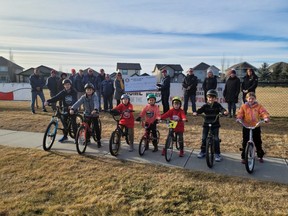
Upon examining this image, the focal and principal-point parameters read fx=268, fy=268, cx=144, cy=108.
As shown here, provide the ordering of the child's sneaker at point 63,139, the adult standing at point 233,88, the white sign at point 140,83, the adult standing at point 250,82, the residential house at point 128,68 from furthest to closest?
the residential house at point 128,68, the white sign at point 140,83, the adult standing at point 233,88, the adult standing at point 250,82, the child's sneaker at point 63,139

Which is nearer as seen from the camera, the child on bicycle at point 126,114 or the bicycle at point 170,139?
the bicycle at point 170,139

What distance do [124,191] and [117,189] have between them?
140 millimetres

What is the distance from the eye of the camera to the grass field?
3.79 meters

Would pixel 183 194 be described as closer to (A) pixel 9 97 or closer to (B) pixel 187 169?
(B) pixel 187 169

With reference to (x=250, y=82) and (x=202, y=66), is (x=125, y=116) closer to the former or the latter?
(x=250, y=82)

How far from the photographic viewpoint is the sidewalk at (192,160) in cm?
516

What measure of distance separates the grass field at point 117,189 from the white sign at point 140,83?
891cm

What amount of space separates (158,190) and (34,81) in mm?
9956

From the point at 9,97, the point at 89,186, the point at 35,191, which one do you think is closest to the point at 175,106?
the point at 89,186

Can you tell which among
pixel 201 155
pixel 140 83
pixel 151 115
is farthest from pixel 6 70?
pixel 201 155

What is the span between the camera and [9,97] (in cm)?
1889

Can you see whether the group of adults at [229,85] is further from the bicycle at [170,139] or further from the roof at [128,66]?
the roof at [128,66]

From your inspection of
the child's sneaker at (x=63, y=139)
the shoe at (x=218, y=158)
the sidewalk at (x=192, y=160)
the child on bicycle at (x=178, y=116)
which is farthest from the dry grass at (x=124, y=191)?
the child's sneaker at (x=63, y=139)

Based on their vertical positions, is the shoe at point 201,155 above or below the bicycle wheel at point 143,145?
below
